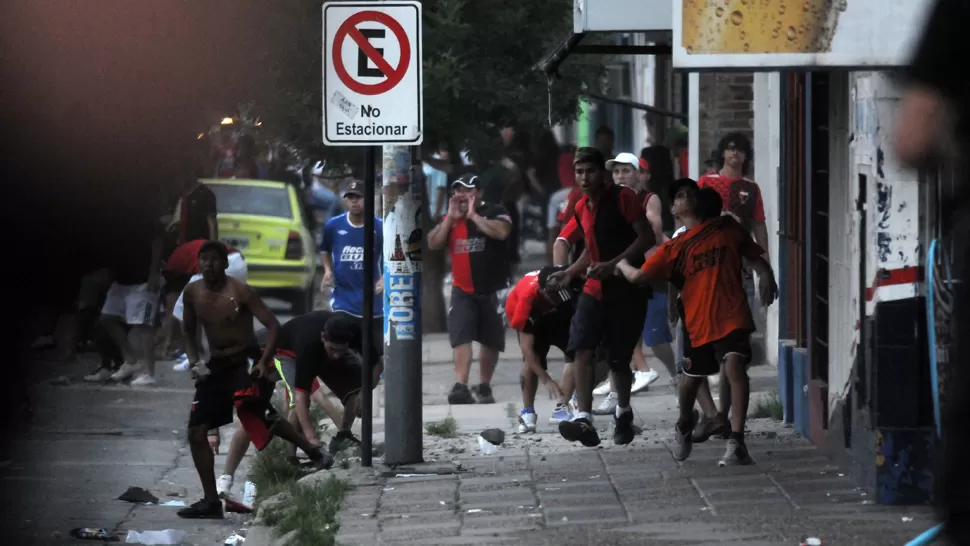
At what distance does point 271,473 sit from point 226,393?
0.67m

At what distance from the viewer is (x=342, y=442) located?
425 inches

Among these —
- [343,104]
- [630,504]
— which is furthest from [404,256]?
[630,504]

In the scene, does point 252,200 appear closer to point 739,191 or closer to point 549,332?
point 739,191

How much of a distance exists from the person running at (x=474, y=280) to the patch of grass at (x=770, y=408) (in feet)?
7.55

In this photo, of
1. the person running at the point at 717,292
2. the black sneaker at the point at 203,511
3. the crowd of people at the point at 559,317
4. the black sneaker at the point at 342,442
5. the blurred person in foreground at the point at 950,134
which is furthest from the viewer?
the black sneaker at the point at 342,442

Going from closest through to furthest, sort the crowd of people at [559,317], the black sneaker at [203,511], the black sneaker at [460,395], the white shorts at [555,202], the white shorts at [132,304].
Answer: the crowd of people at [559,317], the black sneaker at [203,511], the black sneaker at [460,395], the white shorts at [132,304], the white shorts at [555,202]

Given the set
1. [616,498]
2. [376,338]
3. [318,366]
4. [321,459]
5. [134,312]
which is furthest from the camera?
[134,312]

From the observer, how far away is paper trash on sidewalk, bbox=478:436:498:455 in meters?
10.4

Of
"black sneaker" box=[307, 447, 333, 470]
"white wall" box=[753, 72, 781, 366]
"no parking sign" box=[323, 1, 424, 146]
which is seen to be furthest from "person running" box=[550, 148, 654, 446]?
"white wall" box=[753, 72, 781, 366]

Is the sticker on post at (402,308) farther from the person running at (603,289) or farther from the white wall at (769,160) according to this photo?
the white wall at (769,160)

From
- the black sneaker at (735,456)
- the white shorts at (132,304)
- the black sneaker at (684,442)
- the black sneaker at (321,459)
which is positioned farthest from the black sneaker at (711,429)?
the white shorts at (132,304)

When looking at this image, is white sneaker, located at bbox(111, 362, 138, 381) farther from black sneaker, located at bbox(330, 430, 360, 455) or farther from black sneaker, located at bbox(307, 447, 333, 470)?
black sneaker, located at bbox(307, 447, 333, 470)

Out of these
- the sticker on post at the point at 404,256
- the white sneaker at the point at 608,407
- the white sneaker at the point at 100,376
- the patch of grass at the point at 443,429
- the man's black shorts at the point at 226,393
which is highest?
the sticker on post at the point at 404,256

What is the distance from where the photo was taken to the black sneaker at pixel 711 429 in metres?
9.97
